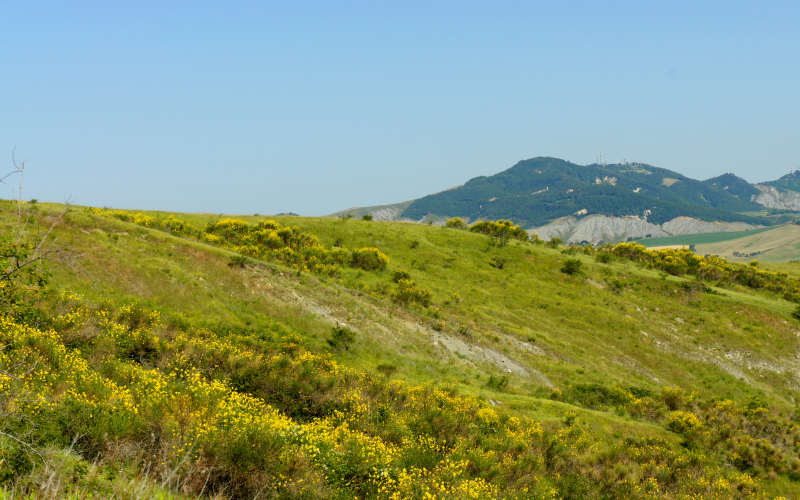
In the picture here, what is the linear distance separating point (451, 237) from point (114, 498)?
54.2 m

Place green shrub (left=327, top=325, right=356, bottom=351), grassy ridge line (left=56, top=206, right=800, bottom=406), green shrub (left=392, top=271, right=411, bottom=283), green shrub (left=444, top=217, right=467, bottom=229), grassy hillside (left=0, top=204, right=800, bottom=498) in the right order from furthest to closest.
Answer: green shrub (left=444, top=217, right=467, bottom=229) < green shrub (left=392, top=271, right=411, bottom=283) < grassy ridge line (left=56, top=206, right=800, bottom=406) < green shrub (left=327, top=325, right=356, bottom=351) < grassy hillside (left=0, top=204, right=800, bottom=498)

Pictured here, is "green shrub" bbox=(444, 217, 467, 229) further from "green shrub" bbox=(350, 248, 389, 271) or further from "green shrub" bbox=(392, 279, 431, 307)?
"green shrub" bbox=(392, 279, 431, 307)

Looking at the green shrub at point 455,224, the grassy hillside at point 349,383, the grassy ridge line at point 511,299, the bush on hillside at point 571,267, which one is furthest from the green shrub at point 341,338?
the green shrub at point 455,224

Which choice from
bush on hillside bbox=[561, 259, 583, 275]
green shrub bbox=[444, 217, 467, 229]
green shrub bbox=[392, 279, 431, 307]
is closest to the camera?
green shrub bbox=[392, 279, 431, 307]

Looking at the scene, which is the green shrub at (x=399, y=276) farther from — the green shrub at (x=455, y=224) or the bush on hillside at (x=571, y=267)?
the green shrub at (x=455, y=224)

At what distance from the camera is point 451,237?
5791 centimetres

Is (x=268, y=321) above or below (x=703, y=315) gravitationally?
above

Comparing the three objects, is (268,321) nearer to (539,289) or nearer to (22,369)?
(22,369)

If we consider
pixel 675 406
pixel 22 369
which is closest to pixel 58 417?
pixel 22 369

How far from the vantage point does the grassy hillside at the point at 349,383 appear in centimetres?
688

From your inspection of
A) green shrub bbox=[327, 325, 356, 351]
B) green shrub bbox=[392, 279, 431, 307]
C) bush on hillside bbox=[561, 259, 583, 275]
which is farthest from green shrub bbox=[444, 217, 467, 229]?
green shrub bbox=[327, 325, 356, 351]

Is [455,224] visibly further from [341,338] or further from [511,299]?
[341,338]

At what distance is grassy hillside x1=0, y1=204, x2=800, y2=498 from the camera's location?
6.88 meters

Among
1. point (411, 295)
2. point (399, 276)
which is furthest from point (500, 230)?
point (411, 295)
